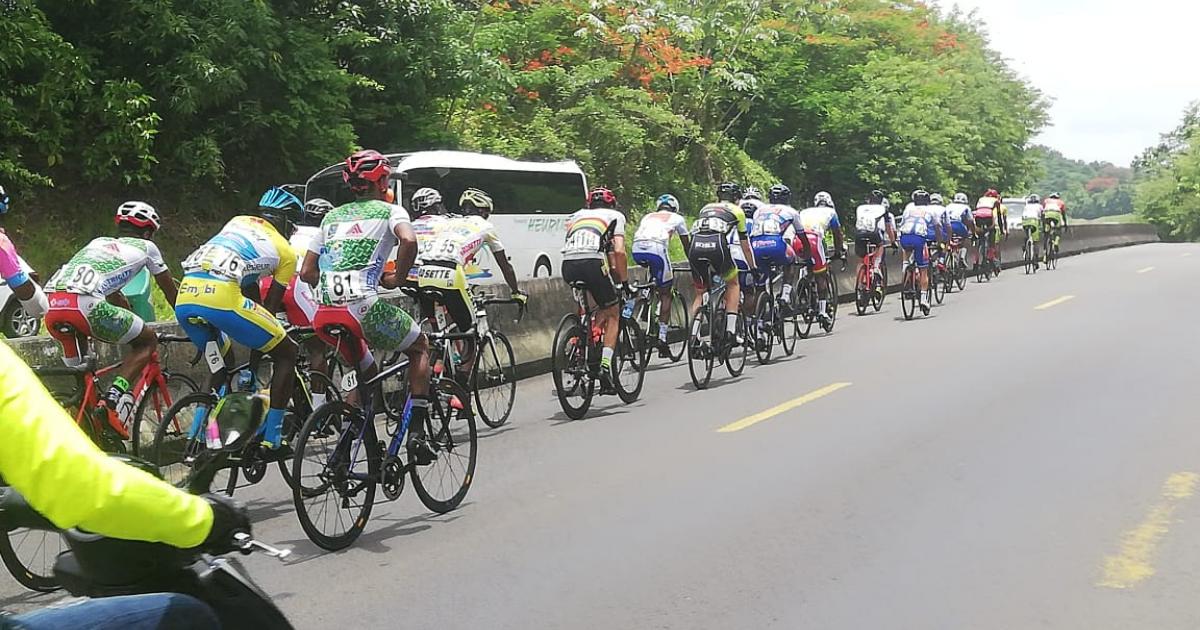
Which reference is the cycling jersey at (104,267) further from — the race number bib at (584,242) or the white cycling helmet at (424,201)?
the race number bib at (584,242)

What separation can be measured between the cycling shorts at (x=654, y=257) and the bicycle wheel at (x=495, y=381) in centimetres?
273

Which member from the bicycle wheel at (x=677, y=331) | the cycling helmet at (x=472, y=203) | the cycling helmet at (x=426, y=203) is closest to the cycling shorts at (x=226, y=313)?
the cycling helmet at (x=426, y=203)

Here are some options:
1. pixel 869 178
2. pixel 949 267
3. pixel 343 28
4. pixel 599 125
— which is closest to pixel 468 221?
pixel 343 28

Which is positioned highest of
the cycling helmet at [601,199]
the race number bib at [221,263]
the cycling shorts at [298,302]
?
the cycling helmet at [601,199]

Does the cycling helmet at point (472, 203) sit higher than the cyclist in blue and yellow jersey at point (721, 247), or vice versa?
the cycling helmet at point (472, 203)

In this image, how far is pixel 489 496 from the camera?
24.7 feet

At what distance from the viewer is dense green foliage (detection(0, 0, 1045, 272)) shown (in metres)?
17.6

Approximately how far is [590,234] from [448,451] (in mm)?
3980

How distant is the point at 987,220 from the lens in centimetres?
2662

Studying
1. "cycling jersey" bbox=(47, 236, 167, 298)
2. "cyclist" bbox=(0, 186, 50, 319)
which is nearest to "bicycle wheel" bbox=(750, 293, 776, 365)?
"cycling jersey" bbox=(47, 236, 167, 298)

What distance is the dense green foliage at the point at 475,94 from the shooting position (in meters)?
17.6

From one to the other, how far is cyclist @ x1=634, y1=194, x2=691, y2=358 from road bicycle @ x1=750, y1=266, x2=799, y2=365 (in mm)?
1206

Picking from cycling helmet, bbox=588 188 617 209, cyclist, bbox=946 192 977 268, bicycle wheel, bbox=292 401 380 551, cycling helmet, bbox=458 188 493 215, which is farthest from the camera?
cyclist, bbox=946 192 977 268

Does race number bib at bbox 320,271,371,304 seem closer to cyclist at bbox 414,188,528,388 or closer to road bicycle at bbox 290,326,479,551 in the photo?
road bicycle at bbox 290,326,479,551
